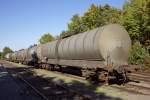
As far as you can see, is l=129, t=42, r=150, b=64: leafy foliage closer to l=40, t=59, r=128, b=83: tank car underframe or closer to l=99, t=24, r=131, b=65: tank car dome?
l=40, t=59, r=128, b=83: tank car underframe

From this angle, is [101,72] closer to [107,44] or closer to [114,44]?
[107,44]

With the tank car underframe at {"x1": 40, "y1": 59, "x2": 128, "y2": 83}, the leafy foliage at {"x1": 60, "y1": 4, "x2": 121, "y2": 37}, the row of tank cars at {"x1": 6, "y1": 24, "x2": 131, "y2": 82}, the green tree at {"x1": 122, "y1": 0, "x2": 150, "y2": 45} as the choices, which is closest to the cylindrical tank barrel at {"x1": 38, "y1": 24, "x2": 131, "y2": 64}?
the row of tank cars at {"x1": 6, "y1": 24, "x2": 131, "y2": 82}

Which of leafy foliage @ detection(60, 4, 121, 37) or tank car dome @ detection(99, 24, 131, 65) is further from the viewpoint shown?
leafy foliage @ detection(60, 4, 121, 37)

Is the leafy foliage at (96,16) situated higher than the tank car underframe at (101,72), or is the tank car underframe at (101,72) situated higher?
the leafy foliage at (96,16)

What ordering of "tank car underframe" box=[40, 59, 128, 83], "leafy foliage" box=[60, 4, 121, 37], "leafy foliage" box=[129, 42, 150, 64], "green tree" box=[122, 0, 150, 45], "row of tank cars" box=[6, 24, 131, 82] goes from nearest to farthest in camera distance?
"tank car underframe" box=[40, 59, 128, 83]
"row of tank cars" box=[6, 24, 131, 82]
"leafy foliage" box=[129, 42, 150, 64]
"green tree" box=[122, 0, 150, 45]
"leafy foliage" box=[60, 4, 121, 37]

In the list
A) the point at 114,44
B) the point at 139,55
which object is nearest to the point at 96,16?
the point at 139,55

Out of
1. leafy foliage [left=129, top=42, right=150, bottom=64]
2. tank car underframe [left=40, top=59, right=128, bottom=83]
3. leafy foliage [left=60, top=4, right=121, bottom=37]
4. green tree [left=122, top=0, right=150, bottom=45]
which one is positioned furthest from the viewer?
leafy foliage [left=60, top=4, right=121, bottom=37]

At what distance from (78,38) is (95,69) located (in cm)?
→ 392

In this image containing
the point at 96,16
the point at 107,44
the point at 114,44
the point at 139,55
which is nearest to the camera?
the point at 107,44

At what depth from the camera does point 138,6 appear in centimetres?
3756

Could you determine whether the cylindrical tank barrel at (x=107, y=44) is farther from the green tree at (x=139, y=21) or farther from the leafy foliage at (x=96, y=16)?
the leafy foliage at (x=96, y=16)

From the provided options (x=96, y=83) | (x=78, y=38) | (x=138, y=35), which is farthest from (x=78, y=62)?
(x=138, y=35)

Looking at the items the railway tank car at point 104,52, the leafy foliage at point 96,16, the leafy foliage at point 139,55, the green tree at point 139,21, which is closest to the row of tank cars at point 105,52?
the railway tank car at point 104,52

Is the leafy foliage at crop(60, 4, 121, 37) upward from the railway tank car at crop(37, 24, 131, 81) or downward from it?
upward
